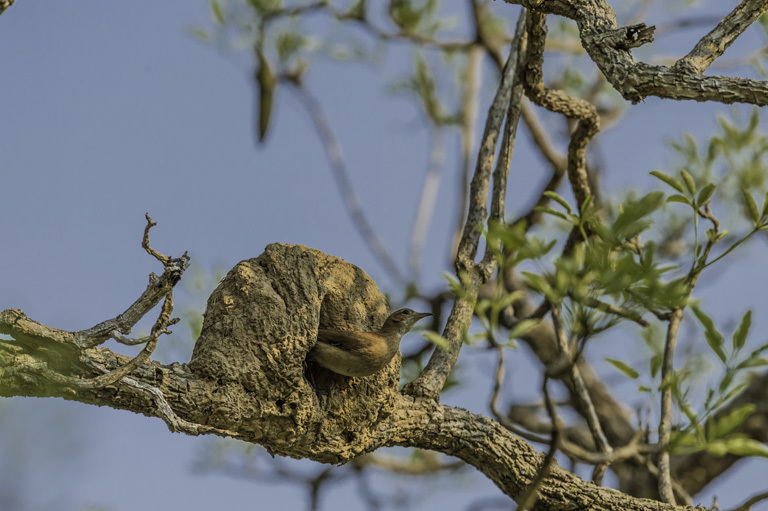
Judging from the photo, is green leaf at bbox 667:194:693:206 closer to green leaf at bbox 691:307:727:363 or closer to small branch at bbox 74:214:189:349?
green leaf at bbox 691:307:727:363

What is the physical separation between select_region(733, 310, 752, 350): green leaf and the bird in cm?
170

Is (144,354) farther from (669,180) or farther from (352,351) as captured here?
(669,180)

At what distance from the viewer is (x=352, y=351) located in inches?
148

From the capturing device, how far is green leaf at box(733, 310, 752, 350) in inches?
101

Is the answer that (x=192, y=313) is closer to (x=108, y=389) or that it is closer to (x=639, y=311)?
(x=108, y=389)

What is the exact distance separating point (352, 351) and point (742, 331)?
175cm

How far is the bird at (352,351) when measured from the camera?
149 inches

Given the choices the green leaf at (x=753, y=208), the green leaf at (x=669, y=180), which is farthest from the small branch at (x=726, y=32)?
the green leaf at (x=753, y=208)

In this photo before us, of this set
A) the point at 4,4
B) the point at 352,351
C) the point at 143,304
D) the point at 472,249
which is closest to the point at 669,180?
the point at 472,249

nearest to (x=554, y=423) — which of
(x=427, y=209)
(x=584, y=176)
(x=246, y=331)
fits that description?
(x=246, y=331)

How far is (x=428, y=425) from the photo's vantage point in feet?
14.0

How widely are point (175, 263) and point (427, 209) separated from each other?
6.56 meters

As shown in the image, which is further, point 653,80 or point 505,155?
point 505,155

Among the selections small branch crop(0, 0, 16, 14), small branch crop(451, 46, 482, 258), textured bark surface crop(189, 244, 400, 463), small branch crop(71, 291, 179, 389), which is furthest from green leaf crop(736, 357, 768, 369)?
small branch crop(451, 46, 482, 258)
